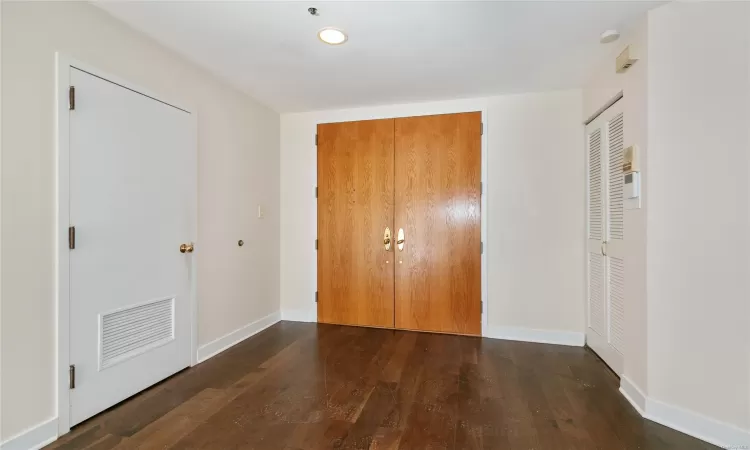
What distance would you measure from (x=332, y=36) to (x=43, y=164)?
5.72 feet

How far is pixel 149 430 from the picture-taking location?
188cm

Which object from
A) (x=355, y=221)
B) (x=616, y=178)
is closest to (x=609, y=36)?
(x=616, y=178)

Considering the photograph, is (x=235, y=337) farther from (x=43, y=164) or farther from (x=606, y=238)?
(x=606, y=238)

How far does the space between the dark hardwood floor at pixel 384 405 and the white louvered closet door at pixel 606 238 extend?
0.24 metres

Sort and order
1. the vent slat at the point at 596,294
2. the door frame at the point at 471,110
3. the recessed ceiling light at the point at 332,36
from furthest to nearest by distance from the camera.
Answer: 1. the door frame at the point at 471,110
2. the vent slat at the point at 596,294
3. the recessed ceiling light at the point at 332,36

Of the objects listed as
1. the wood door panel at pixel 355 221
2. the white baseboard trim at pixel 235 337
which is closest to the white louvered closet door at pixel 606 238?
the wood door panel at pixel 355 221

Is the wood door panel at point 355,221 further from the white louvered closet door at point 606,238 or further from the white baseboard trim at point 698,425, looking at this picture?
the white baseboard trim at point 698,425

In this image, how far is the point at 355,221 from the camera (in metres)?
3.78

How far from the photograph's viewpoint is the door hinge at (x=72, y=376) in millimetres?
1857

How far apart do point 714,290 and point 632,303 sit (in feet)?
1.51

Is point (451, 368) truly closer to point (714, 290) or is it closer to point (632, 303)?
point (632, 303)

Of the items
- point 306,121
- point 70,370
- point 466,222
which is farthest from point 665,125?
point 70,370

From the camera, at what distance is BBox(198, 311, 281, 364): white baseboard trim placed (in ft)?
9.40

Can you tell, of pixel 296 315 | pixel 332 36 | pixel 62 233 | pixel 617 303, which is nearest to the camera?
pixel 62 233
